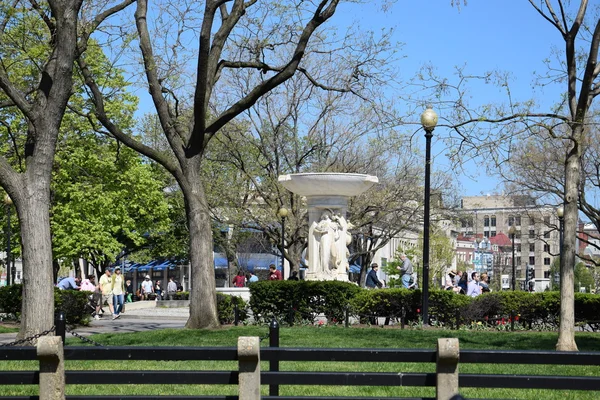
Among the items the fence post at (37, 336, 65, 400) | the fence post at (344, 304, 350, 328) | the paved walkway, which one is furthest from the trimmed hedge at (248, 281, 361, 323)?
the fence post at (37, 336, 65, 400)

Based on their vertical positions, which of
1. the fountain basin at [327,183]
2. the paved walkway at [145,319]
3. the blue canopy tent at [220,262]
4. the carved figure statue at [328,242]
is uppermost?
the fountain basin at [327,183]

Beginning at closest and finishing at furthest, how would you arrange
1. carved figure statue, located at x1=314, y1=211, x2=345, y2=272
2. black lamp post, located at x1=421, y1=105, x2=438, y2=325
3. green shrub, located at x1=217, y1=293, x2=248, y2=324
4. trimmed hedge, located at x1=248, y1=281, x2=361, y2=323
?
1. black lamp post, located at x1=421, y1=105, x2=438, y2=325
2. trimmed hedge, located at x1=248, y1=281, x2=361, y2=323
3. green shrub, located at x1=217, y1=293, x2=248, y2=324
4. carved figure statue, located at x1=314, y1=211, x2=345, y2=272

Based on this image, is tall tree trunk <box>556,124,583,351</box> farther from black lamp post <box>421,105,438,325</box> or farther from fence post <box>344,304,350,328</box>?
fence post <box>344,304,350,328</box>

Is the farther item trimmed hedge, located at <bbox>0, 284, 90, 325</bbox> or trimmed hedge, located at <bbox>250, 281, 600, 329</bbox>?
trimmed hedge, located at <bbox>0, 284, 90, 325</bbox>

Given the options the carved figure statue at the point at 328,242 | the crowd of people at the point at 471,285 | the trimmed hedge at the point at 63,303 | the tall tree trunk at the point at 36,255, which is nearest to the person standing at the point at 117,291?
the trimmed hedge at the point at 63,303

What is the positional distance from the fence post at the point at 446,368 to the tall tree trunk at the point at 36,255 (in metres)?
10.5

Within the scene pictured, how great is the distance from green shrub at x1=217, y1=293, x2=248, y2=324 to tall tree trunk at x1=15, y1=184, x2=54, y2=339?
7.04m

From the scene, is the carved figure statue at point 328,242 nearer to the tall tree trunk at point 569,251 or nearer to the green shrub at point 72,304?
the green shrub at point 72,304

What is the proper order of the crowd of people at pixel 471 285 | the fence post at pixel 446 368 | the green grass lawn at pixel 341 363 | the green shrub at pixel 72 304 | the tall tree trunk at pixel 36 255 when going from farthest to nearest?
the crowd of people at pixel 471 285 < the green shrub at pixel 72 304 < the tall tree trunk at pixel 36 255 < the green grass lawn at pixel 341 363 < the fence post at pixel 446 368

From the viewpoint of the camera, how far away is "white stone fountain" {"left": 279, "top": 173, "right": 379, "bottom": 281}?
84.8 ft

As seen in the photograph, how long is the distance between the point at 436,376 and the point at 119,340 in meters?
12.0

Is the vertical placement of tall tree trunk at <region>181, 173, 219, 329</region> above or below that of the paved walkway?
above

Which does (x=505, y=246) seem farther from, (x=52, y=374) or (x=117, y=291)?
(x=52, y=374)

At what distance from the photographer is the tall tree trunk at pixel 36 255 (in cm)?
1639
